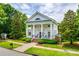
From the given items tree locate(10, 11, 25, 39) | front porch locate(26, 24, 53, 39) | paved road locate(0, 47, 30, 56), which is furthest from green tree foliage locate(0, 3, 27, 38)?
paved road locate(0, 47, 30, 56)

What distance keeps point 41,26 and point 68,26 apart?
0.37 m

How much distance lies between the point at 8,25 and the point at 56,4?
73 cm

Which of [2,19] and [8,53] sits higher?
[2,19]

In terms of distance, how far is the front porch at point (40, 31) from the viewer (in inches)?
148

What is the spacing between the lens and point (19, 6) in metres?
3.76

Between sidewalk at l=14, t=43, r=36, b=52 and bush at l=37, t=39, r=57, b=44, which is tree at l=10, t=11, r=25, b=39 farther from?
bush at l=37, t=39, r=57, b=44

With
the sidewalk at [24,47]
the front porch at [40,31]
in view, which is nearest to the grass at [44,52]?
the sidewalk at [24,47]

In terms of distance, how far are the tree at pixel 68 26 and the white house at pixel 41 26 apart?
0.10m

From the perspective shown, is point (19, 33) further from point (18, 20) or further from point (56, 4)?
point (56, 4)

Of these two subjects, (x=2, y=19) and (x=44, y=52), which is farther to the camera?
(x=2, y=19)

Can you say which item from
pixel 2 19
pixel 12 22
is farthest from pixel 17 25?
pixel 2 19

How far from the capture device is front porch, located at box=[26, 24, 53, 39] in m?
3.75

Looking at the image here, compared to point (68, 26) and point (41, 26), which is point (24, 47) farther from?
point (68, 26)

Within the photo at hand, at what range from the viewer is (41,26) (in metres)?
3.77
